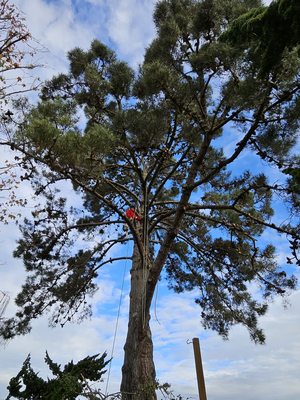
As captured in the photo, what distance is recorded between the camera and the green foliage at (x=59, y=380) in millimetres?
2912

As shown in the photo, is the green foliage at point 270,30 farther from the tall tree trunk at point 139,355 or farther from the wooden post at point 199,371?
the tall tree trunk at point 139,355

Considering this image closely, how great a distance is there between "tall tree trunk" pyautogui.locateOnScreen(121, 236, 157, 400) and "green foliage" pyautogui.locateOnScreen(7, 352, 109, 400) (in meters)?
0.84

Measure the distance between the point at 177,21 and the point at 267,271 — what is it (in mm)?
3771

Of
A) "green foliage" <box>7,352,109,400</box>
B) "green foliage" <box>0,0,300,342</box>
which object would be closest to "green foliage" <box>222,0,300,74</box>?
"green foliage" <box>0,0,300,342</box>

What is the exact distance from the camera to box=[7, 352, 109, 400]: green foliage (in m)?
2.91

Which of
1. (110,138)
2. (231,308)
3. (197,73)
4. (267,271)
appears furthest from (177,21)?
(231,308)

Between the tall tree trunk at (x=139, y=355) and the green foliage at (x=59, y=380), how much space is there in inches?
33.1

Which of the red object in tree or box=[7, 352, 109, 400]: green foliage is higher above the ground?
the red object in tree

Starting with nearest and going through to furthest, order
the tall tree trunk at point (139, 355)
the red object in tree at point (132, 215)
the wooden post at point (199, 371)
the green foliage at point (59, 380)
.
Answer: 1. the green foliage at point (59, 380)
2. the wooden post at point (199, 371)
3. the tall tree trunk at point (139, 355)
4. the red object in tree at point (132, 215)

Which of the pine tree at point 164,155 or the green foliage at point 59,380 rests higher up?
the pine tree at point 164,155

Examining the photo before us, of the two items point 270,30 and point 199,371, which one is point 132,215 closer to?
point 199,371

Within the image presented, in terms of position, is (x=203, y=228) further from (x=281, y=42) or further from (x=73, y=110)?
(x=281, y=42)

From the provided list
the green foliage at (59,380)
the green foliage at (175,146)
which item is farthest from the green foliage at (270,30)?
the green foliage at (59,380)

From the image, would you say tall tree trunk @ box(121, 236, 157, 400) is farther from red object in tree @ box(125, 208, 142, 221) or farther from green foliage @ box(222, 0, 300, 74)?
green foliage @ box(222, 0, 300, 74)
